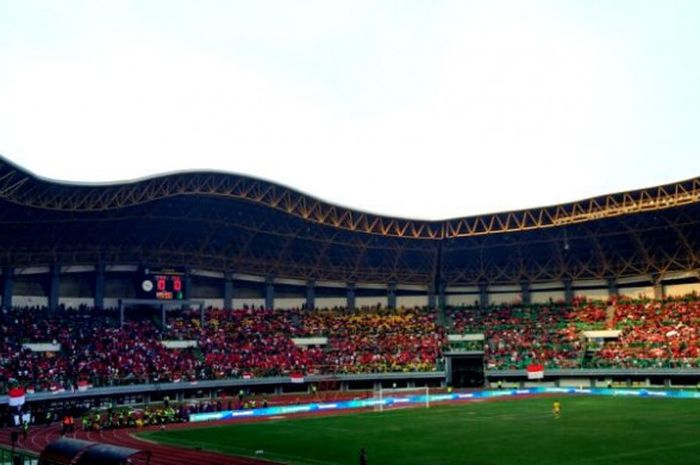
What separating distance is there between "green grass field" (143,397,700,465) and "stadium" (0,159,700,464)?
72 cm

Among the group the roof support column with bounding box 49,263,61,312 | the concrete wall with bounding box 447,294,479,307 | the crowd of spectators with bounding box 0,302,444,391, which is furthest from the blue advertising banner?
the roof support column with bounding box 49,263,61,312

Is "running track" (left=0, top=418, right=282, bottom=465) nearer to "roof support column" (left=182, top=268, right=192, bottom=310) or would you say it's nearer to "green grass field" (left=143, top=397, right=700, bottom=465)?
"green grass field" (left=143, top=397, right=700, bottom=465)

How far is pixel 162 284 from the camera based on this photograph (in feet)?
235

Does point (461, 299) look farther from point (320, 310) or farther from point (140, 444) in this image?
point (140, 444)

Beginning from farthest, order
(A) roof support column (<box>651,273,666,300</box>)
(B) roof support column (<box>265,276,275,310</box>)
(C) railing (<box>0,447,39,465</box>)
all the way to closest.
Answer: (B) roof support column (<box>265,276,275,310</box>)
(A) roof support column (<box>651,273,666,300</box>)
(C) railing (<box>0,447,39,465</box>)

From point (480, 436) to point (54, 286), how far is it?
1890 inches

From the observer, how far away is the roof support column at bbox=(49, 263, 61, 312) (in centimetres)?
6750

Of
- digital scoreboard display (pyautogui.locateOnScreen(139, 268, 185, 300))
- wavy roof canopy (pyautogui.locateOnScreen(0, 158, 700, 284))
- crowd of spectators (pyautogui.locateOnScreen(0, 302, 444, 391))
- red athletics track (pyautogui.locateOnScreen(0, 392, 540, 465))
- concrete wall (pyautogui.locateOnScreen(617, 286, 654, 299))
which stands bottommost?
red athletics track (pyautogui.locateOnScreen(0, 392, 540, 465))

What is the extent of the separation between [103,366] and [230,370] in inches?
506

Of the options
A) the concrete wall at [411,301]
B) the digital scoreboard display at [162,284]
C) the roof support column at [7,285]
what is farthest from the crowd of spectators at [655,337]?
the roof support column at [7,285]

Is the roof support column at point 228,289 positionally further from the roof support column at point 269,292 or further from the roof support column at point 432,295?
the roof support column at point 432,295

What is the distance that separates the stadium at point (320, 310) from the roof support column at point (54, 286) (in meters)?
0.20

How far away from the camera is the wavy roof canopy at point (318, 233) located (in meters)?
61.3

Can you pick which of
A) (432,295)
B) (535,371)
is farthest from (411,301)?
(535,371)
